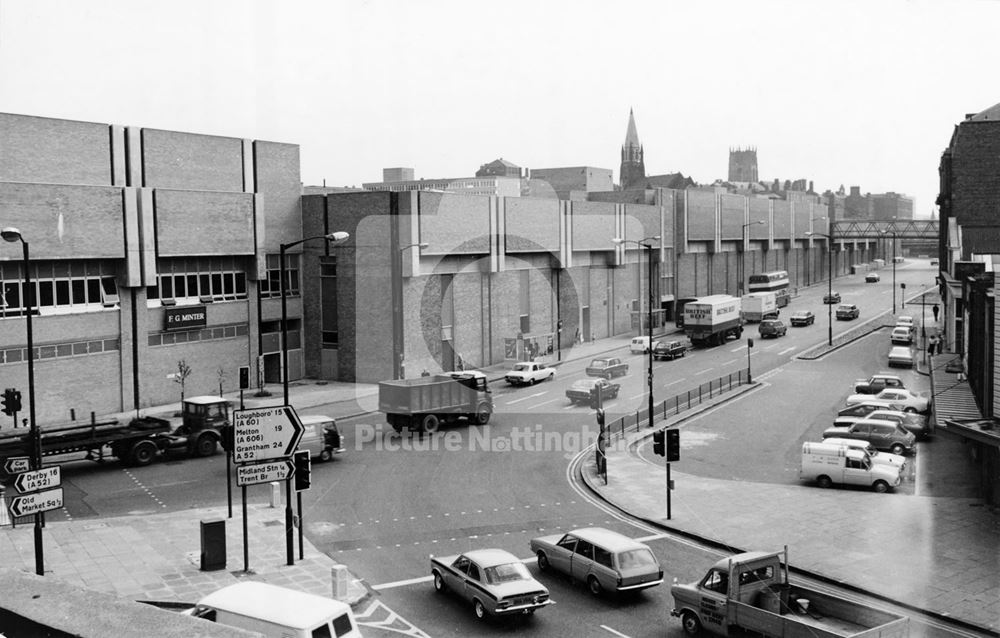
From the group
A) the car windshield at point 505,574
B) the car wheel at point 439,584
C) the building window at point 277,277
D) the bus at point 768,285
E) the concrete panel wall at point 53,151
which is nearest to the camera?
the car windshield at point 505,574

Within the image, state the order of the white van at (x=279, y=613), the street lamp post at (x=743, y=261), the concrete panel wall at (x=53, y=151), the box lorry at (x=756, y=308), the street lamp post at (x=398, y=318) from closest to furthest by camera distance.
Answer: the white van at (x=279, y=613), the concrete panel wall at (x=53, y=151), the street lamp post at (x=398, y=318), the box lorry at (x=756, y=308), the street lamp post at (x=743, y=261)

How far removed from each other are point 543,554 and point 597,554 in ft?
6.21

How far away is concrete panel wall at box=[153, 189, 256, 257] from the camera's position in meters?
45.7

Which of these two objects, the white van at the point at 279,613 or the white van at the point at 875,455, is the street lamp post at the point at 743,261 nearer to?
the white van at the point at 875,455

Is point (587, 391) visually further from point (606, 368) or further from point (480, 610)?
point (480, 610)

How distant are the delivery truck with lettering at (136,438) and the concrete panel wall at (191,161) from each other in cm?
1632

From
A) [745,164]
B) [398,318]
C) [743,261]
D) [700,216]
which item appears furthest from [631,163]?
[398,318]

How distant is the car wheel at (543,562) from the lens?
68.1ft

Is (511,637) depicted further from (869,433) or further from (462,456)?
(869,433)

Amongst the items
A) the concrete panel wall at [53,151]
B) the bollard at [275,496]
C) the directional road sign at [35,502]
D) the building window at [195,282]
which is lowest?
the bollard at [275,496]

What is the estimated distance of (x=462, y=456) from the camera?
33594mm

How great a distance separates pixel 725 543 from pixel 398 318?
102 ft

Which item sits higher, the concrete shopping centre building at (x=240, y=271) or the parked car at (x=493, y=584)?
the concrete shopping centre building at (x=240, y=271)

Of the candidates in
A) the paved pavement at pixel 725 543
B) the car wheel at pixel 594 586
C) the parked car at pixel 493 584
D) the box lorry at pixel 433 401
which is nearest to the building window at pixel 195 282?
the box lorry at pixel 433 401
